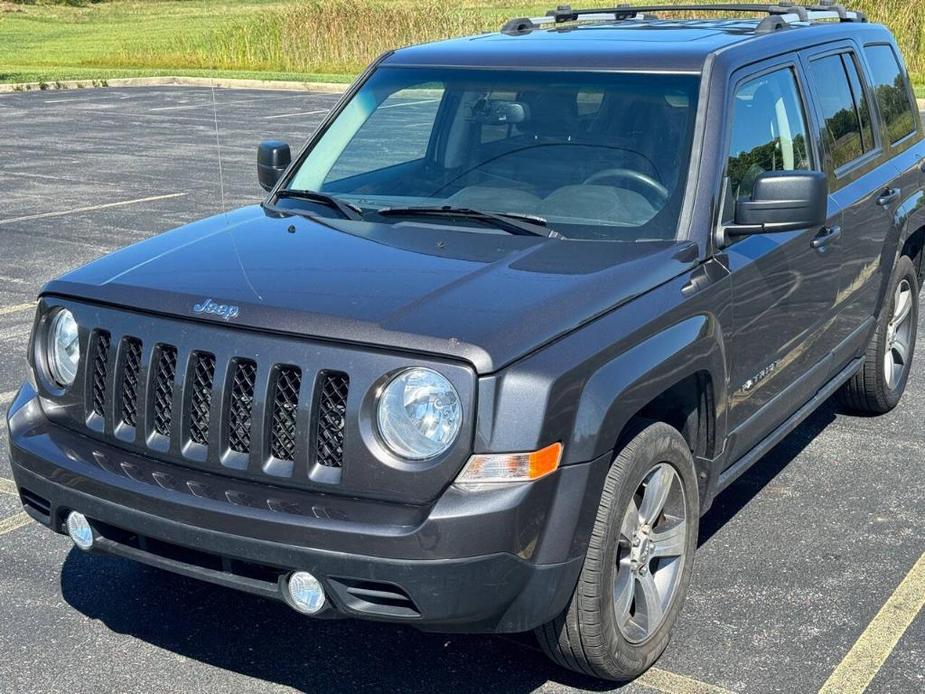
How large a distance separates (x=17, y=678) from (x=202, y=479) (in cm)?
98

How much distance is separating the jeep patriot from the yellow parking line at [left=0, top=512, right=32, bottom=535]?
1186mm

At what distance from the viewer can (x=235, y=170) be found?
15.7 metres

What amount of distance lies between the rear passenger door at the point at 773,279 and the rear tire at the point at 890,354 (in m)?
1.02

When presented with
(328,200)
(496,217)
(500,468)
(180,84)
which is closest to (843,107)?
(496,217)

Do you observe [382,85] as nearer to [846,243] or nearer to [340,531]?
[846,243]

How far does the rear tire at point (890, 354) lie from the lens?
641 cm

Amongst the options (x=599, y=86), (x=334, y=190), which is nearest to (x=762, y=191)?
(x=599, y=86)

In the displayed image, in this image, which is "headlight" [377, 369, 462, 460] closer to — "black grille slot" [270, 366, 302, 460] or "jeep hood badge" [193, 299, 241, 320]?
"black grille slot" [270, 366, 302, 460]

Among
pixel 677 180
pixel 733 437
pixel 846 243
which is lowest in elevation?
pixel 733 437

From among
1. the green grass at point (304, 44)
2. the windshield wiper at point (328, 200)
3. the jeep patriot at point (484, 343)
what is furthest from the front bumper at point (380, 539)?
the green grass at point (304, 44)

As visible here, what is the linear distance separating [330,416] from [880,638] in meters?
2.06

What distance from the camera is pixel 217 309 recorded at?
12.1ft

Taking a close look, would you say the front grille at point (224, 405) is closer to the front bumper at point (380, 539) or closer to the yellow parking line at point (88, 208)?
the front bumper at point (380, 539)

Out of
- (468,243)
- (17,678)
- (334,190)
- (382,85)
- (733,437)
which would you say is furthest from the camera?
(382,85)
